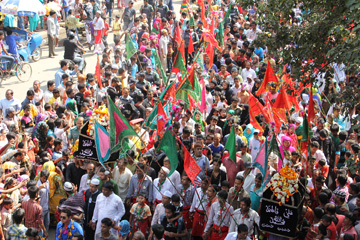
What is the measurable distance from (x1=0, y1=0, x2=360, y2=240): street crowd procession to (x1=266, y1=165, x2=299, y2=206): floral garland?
16 mm

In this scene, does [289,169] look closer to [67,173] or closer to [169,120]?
[169,120]

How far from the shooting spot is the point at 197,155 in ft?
35.4

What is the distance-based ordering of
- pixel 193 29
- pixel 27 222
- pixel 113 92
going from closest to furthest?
pixel 27 222, pixel 113 92, pixel 193 29

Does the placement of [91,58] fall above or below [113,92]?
below

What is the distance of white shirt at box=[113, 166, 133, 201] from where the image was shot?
10289 mm

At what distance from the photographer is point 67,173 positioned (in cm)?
1059

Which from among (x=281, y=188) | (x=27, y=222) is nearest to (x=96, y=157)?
(x=27, y=222)

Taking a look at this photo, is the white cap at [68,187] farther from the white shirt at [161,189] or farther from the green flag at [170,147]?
the green flag at [170,147]

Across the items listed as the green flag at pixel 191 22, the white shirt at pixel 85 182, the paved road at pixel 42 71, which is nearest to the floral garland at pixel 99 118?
the white shirt at pixel 85 182

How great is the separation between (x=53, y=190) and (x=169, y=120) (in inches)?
110

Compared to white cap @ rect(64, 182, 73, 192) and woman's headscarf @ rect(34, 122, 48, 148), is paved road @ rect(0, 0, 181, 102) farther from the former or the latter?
white cap @ rect(64, 182, 73, 192)

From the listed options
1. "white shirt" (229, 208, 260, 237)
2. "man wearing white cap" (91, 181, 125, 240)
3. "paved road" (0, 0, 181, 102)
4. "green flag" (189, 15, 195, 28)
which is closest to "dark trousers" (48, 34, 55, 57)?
"paved road" (0, 0, 181, 102)

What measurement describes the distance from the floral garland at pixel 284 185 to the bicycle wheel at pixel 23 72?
11.3 metres

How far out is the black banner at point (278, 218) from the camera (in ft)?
28.2
